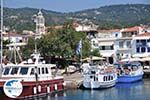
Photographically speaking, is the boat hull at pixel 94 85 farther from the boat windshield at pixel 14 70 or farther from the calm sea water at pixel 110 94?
the boat windshield at pixel 14 70

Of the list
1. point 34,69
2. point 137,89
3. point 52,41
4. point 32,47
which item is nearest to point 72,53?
point 52,41

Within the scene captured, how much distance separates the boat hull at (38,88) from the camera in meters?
47.3

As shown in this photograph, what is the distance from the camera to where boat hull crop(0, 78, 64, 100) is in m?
47.3

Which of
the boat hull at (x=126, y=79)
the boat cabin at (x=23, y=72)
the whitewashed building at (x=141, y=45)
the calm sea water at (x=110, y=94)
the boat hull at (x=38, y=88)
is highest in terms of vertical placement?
the whitewashed building at (x=141, y=45)

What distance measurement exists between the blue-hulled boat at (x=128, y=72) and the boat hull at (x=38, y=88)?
42.6 ft

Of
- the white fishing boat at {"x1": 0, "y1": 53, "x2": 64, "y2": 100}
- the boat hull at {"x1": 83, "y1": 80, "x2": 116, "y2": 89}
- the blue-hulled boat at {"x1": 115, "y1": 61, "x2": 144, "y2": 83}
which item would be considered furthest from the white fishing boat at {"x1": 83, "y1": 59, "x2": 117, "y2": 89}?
the blue-hulled boat at {"x1": 115, "y1": 61, "x2": 144, "y2": 83}

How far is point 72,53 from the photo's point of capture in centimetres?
7619

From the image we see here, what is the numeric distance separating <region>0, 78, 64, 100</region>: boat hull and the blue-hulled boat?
12996 millimetres

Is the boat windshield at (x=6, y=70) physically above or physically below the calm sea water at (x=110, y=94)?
above

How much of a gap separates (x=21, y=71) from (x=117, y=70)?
20.4 metres

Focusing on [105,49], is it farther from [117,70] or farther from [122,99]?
[122,99]

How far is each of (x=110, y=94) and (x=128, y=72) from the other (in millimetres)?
13243

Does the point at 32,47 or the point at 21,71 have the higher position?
the point at 32,47

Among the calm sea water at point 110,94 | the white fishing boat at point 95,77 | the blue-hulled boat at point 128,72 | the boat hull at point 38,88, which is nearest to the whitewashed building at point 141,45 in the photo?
the blue-hulled boat at point 128,72
